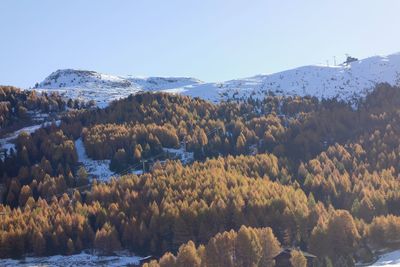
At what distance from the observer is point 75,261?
327ft

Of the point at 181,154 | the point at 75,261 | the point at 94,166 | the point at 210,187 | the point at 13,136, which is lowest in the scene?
the point at 75,261

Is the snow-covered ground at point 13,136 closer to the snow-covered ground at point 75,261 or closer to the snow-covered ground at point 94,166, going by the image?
the snow-covered ground at point 94,166

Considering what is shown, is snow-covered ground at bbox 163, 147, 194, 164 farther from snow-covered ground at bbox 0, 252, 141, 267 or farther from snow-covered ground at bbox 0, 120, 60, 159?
snow-covered ground at bbox 0, 252, 141, 267

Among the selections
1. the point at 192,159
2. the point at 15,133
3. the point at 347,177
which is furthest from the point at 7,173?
the point at 347,177

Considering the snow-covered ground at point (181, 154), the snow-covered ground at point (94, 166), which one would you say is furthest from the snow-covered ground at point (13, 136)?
the snow-covered ground at point (181, 154)

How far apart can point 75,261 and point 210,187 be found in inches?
1338

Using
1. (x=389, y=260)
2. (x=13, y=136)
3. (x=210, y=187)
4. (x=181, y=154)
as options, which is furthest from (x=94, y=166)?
(x=389, y=260)

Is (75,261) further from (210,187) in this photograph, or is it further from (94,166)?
(94,166)

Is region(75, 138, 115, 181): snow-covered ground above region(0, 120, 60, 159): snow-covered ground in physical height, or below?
below

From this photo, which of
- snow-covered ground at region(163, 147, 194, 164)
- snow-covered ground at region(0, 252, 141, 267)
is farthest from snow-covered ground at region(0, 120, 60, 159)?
snow-covered ground at region(0, 252, 141, 267)

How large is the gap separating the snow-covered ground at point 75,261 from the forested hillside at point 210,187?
2.14 m

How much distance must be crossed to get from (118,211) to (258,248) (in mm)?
40930

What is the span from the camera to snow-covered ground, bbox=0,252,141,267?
3836 inches

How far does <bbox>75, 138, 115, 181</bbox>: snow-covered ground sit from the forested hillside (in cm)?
201
